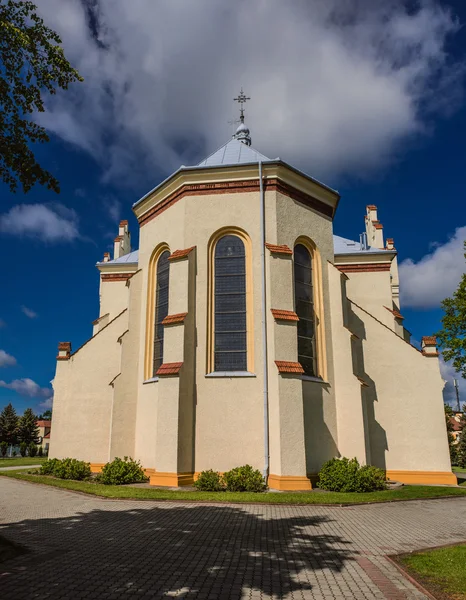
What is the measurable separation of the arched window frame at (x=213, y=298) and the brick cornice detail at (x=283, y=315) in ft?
3.13

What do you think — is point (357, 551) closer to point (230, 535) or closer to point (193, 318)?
point (230, 535)

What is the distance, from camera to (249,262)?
54.0 ft

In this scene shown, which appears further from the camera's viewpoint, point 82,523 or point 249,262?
point 249,262

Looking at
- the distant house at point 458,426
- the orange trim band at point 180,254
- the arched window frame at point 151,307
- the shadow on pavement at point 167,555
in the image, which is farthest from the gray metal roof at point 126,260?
the distant house at point 458,426

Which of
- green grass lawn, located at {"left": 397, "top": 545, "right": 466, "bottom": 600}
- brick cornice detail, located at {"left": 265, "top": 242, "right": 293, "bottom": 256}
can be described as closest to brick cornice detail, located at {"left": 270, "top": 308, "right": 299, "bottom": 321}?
brick cornice detail, located at {"left": 265, "top": 242, "right": 293, "bottom": 256}

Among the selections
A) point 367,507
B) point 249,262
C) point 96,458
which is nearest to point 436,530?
point 367,507

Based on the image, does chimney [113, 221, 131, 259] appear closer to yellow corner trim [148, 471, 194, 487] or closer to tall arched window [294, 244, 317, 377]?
tall arched window [294, 244, 317, 377]

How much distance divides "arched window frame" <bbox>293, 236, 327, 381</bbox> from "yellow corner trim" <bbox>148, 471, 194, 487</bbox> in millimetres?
5773

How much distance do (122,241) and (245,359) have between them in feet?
54.6

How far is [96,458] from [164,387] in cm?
637

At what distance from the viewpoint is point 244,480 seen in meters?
13.6

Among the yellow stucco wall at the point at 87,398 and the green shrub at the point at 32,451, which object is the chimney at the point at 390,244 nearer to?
the yellow stucco wall at the point at 87,398

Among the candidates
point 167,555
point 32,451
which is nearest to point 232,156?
point 167,555

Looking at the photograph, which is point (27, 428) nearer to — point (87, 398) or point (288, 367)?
point (87, 398)
